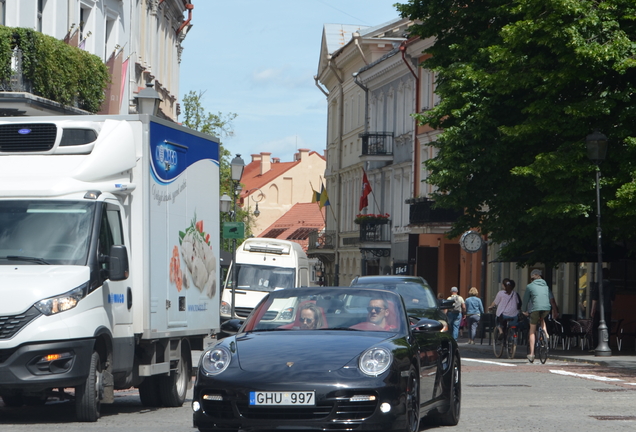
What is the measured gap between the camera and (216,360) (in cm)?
978

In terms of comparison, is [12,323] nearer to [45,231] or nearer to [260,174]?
[45,231]

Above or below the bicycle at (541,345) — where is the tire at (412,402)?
above

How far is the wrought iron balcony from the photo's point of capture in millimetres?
47281

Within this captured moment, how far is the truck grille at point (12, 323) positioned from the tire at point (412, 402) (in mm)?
3793

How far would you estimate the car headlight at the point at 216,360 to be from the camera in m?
9.67

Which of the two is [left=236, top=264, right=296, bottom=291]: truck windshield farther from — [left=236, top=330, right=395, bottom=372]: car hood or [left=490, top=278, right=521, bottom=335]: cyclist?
[left=236, top=330, right=395, bottom=372]: car hood

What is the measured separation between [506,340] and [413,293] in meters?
8.21

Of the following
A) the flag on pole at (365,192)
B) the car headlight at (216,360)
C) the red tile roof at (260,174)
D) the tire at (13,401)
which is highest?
the red tile roof at (260,174)

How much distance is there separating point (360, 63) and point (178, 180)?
173 feet

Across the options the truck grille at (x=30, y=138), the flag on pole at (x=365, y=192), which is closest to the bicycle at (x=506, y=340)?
the truck grille at (x=30, y=138)

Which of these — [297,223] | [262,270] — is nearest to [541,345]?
[262,270]

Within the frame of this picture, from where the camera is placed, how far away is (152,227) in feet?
43.2

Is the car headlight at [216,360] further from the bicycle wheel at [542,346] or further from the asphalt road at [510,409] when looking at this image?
the bicycle wheel at [542,346]

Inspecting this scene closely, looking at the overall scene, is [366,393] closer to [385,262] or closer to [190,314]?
[190,314]
